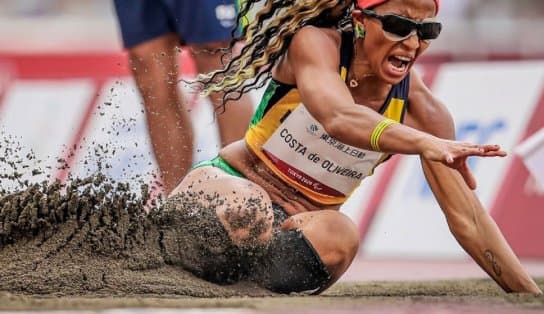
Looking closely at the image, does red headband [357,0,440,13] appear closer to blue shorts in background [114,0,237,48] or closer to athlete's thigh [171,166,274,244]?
athlete's thigh [171,166,274,244]

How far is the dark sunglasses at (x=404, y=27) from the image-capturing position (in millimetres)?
5098

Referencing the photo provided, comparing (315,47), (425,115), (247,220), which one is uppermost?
(315,47)

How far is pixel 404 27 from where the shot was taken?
5.10 metres

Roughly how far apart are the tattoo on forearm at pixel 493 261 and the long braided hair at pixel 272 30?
1216mm

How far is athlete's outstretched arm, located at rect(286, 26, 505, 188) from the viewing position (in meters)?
4.36

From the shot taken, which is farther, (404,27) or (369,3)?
(369,3)

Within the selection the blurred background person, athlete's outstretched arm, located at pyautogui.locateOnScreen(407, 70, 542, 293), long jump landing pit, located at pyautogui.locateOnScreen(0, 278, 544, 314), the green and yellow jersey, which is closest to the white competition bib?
the green and yellow jersey

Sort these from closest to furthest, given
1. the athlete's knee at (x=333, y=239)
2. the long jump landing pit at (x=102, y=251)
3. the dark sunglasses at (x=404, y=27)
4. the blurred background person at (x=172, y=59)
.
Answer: the long jump landing pit at (x=102, y=251), the dark sunglasses at (x=404, y=27), the athlete's knee at (x=333, y=239), the blurred background person at (x=172, y=59)

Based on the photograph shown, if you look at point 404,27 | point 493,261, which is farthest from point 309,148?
point 493,261

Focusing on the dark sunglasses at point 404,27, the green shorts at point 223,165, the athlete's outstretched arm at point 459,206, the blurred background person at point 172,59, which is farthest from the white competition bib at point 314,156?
the blurred background person at point 172,59

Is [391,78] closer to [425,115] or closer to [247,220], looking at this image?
[425,115]

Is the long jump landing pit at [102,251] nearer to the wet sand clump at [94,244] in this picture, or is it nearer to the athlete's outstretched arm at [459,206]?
the wet sand clump at [94,244]

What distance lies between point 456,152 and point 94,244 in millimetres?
1773

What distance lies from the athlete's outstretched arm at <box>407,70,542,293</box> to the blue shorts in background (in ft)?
5.52
